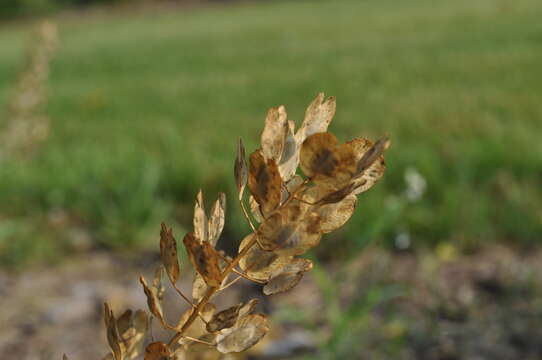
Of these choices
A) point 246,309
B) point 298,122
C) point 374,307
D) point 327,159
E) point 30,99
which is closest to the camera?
point 327,159

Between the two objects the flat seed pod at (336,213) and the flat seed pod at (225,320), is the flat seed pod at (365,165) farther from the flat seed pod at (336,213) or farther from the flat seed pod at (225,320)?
the flat seed pod at (225,320)

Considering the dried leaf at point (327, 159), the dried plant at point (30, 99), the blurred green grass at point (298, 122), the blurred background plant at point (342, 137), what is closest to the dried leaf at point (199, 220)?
the dried leaf at point (327, 159)

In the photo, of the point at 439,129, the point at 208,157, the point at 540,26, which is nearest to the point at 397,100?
the point at 439,129

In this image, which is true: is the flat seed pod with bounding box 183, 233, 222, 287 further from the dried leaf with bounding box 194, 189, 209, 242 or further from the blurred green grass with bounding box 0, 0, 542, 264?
the blurred green grass with bounding box 0, 0, 542, 264

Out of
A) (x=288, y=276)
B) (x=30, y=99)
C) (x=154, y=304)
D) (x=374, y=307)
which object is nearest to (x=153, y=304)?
(x=154, y=304)

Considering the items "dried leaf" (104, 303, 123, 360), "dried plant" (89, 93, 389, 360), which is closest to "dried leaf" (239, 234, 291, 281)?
"dried plant" (89, 93, 389, 360)

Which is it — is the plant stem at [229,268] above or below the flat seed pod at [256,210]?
below

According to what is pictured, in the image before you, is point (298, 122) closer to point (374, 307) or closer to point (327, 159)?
point (374, 307)
